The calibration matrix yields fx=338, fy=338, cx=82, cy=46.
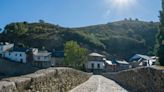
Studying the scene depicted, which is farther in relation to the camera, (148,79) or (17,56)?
(17,56)

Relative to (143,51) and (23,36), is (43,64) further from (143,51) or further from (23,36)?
(143,51)

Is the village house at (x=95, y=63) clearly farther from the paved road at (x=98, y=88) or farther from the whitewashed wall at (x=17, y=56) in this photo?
the paved road at (x=98, y=88)

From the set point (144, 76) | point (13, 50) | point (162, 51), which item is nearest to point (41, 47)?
point (13, 50)

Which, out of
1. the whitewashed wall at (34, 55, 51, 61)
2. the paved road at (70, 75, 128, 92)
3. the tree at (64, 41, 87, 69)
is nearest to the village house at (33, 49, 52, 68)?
the whitewashed wall at (34, 55, 51, 61)

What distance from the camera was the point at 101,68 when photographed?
91375 millimetres

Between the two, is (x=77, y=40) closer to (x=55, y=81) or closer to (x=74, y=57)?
(x=74, y=57)

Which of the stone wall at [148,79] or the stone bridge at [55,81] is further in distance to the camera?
the stone wall at [148,79]

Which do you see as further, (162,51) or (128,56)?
(128,56)

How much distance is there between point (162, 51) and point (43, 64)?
62.9m

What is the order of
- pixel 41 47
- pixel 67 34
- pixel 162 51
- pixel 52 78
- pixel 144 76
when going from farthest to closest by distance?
pixel 67 34 < pixel 41 47 < pixel 162 51 < pixel 144 76 < pixel 52 78

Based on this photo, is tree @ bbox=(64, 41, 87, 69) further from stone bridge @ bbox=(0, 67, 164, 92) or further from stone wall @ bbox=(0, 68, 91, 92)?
stone wall @ bbox=(0, 68, 91, 92)

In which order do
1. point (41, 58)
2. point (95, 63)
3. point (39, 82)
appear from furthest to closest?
point (41, 58), point (95, 63), point (39, 82)

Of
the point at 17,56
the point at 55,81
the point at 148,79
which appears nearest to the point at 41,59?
the point at 17,56

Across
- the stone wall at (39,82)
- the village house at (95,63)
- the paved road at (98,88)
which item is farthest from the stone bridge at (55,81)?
the village house at (95,63)
